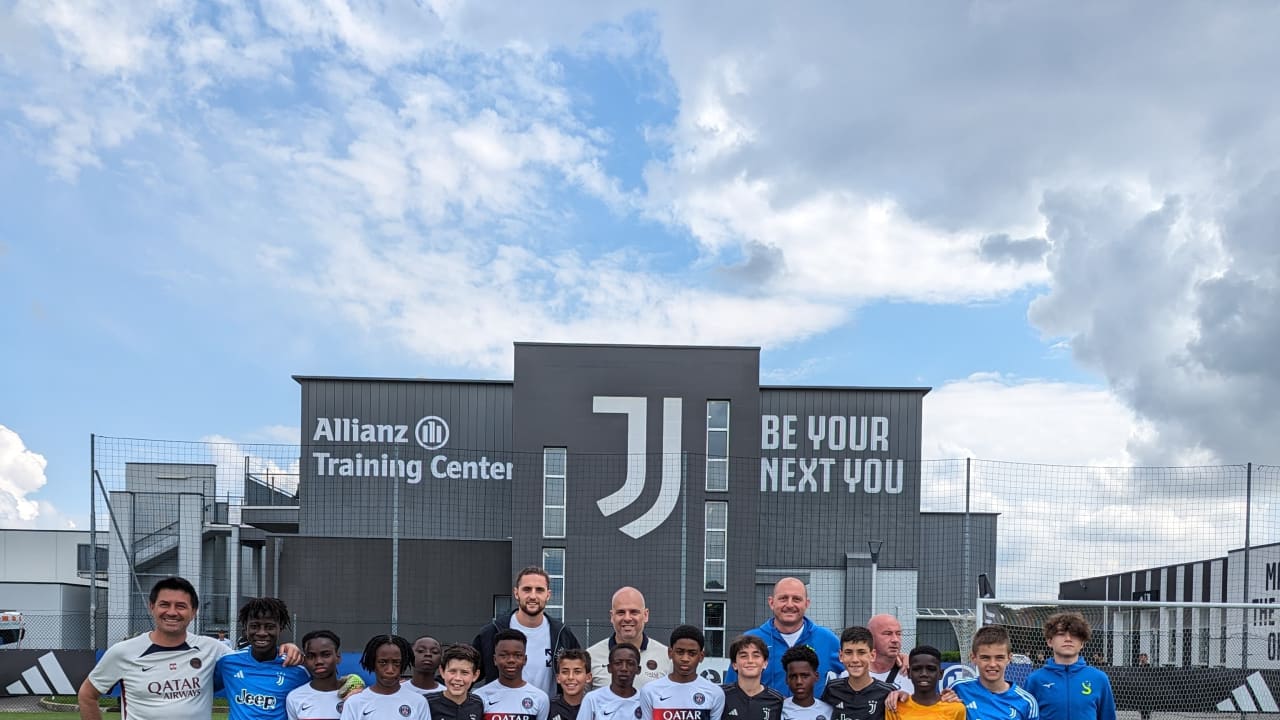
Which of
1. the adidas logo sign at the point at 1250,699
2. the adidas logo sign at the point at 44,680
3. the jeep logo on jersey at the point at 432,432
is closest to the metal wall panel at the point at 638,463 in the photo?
the jeep logo on jersey at the point at 432,432

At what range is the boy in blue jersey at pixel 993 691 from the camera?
599 centimetres

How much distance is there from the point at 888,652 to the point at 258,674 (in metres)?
3.32

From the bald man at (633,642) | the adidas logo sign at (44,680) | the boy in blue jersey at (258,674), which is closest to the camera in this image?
the boy in blue jersey at (258,674)

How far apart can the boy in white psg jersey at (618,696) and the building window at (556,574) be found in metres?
14.8

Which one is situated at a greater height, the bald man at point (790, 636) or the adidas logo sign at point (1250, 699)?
the bald man at point (790, 636)

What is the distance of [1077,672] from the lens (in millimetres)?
6496

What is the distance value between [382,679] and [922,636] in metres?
19.1

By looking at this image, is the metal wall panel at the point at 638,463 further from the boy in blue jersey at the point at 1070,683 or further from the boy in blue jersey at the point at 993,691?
the boy in blue jersey at the point at 993,691

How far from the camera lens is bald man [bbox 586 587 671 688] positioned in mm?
5980

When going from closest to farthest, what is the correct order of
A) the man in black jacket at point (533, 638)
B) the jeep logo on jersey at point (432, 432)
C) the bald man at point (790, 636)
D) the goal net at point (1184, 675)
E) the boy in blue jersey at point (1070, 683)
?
the man in black jacket at point (533, 638)
the bald man at point (790, 636)
the boy in blue jersey at point (1070, 683)
the goal net at point (1184, 675)
the jeep logo on jersey at point (432, 432)

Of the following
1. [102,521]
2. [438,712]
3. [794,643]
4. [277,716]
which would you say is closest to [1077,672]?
[794,643]

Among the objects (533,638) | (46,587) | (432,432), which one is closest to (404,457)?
(432,432)

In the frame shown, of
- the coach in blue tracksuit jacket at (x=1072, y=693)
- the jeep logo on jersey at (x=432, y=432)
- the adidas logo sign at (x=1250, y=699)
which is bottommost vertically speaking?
the adidas logo sign at (x=1250, y=699)

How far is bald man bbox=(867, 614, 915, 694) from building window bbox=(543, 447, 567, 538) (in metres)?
14.4
